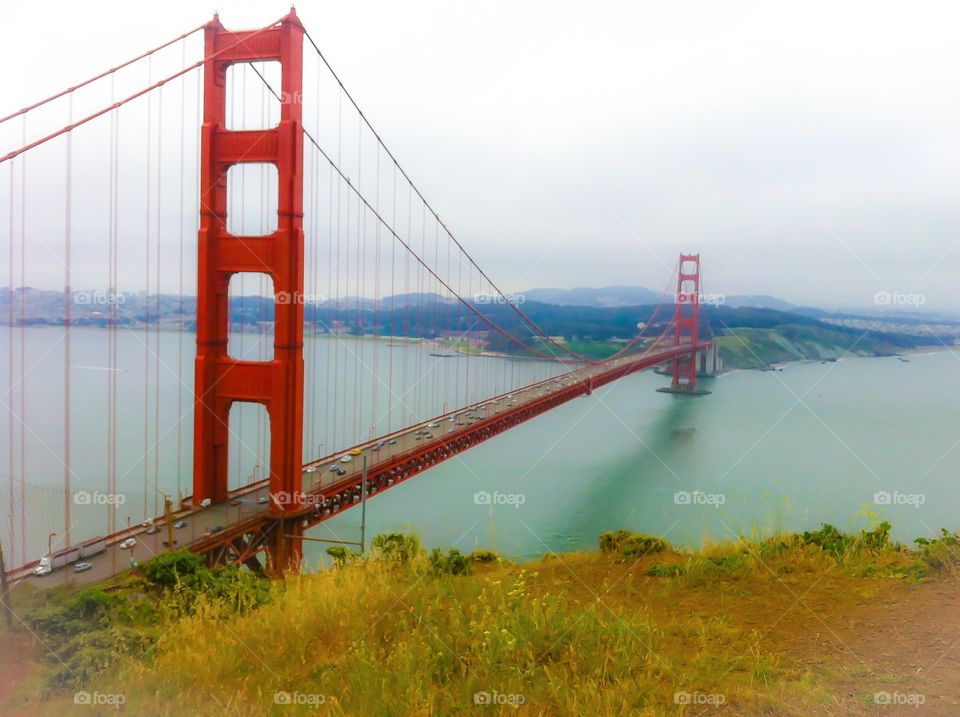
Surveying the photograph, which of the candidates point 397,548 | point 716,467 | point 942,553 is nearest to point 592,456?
point 716,467

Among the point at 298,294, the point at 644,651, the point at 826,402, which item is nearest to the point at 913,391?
the point at 826,402

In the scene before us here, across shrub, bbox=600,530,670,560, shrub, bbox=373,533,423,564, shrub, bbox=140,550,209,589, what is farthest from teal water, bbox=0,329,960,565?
shrub, bbox=140,550,209,589

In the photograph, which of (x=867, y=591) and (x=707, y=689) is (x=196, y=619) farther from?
(x=867, y=591)

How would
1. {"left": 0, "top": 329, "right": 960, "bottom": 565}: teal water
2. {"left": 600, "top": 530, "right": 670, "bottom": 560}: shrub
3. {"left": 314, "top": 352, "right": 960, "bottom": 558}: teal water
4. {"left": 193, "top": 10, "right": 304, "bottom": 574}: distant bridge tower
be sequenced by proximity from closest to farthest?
{"left": 600, "top": 530, "right": 670, "bottom": 560}: shrub → {"left": 193, "top": 10, "right": 304, "bottom": 574}: distant bridge tower → {"left": 0, "top": 329, "right": 960, "bottom": 565}: teal water → {"left": 314, "top": 352, "right": 960, "bottom": 558}: teal water

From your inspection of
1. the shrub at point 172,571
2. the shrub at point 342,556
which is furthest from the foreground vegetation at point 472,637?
the shrub at point 342,556

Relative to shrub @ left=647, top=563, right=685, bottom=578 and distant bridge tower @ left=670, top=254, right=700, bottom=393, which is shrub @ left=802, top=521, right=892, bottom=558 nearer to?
shrub @ left=647, top=563, right=685, bottom=578

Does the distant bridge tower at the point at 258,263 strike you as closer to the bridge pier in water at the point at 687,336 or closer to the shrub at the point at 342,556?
the shrub at the point at 342,556
